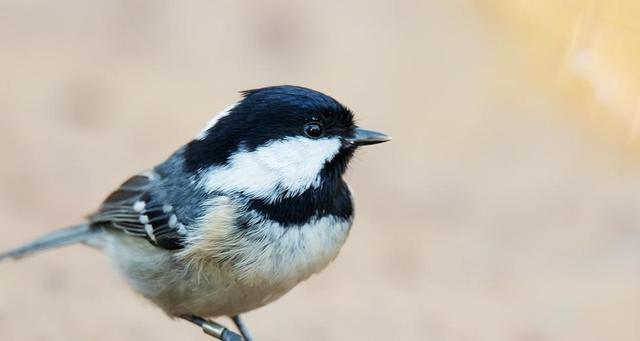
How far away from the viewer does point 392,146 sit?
21.0ft

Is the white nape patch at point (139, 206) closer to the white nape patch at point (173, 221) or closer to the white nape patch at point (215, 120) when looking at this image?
the white nape patch at point (173, 221)

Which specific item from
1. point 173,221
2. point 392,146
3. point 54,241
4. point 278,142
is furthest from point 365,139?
point 392,146

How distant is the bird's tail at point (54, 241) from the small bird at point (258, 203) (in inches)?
25.1

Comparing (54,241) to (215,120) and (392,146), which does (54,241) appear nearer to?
(215,120)

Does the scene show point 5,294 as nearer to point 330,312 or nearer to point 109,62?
point 330,312

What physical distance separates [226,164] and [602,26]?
325 cm

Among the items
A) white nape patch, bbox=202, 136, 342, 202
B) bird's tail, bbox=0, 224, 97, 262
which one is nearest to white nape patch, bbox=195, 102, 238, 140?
white nape patch, bbox=202, 136, 342, 202

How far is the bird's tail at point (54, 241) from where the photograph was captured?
13.6 ft

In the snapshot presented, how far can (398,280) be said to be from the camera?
17.2 ft

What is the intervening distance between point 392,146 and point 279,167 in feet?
9.99

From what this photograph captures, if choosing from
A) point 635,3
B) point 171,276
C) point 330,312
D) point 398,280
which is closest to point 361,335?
point 330,312

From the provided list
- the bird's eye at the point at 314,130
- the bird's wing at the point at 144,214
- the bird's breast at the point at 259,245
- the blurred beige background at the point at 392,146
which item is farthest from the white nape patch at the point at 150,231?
the bird's eye at the point at 314,130

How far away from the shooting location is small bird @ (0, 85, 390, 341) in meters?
3.42

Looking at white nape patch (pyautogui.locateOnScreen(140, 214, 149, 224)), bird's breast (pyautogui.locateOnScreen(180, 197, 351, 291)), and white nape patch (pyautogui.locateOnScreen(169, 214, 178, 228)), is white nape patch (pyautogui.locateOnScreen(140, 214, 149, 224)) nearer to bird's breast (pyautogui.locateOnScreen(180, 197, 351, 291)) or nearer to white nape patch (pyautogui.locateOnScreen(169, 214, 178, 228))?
white nape patch (pyautogui.locateOnScreen(169, 214, 178, 228))
